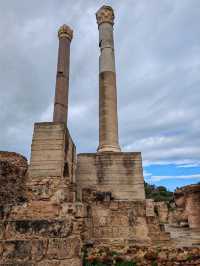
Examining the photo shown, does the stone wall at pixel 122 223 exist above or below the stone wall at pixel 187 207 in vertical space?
below

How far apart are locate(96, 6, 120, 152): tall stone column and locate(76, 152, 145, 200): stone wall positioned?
1.17 metres

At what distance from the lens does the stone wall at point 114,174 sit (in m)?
9.29

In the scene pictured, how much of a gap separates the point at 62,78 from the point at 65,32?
323 centimetres

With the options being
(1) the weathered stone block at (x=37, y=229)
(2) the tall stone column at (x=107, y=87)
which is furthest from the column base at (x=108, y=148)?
(1) the weathered stone block at (x=37, y=229)

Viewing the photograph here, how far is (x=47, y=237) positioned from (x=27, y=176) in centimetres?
438

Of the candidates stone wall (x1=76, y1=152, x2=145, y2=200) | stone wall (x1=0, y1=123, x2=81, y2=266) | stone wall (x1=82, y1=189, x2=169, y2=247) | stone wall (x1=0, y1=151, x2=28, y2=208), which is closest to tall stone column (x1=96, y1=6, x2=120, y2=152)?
stone wall (x1=76, y1=152, x2=145, y2=200)

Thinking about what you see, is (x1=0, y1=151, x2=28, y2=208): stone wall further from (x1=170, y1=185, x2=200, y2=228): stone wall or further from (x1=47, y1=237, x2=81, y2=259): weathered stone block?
(x1=170, y1=185, x2=200, y2=228): stone wall

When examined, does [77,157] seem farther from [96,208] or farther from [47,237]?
[47,237]

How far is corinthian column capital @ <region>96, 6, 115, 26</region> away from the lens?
13.7m

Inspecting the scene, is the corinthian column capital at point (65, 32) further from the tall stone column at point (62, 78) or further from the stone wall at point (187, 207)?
the stone wall at point (187, 207)

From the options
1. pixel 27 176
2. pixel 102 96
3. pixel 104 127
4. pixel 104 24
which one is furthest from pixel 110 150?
pixel 104 24

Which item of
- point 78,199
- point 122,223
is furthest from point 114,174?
point 122,223

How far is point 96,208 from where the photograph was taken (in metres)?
6.89

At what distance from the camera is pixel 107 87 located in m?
12.1
